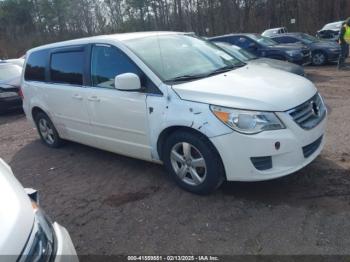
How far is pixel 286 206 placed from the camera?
12.1ft

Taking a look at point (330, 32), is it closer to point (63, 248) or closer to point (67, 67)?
point (67, 67)

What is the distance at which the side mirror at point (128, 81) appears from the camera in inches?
162

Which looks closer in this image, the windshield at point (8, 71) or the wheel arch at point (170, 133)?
the wheel arch at point (170, 133)

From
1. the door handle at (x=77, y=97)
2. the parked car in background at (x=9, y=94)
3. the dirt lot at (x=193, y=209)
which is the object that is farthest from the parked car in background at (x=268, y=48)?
the door handle at (x=77, y=97)

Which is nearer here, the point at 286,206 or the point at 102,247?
the point at 102,247

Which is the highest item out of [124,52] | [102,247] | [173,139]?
[124,52]

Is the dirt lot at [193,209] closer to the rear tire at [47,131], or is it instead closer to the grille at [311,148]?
the grille at [311,148]

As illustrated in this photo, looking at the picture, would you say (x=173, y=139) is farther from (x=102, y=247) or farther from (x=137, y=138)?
(x=102, y=247)

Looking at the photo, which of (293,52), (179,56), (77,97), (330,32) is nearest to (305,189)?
(179,56)

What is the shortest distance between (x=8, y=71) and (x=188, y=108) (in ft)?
31.7

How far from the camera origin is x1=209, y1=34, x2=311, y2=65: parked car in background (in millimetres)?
13209

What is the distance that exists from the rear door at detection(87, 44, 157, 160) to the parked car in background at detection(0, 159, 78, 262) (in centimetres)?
206

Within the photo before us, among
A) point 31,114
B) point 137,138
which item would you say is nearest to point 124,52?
point 137,138

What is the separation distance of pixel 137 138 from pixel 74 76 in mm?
1534
